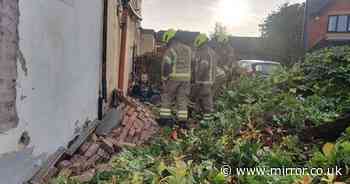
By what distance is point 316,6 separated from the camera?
29.2 metres

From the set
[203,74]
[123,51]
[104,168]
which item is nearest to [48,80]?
[104,168]

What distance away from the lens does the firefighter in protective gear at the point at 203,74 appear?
22.3ft

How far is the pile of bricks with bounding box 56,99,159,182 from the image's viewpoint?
3752 mm

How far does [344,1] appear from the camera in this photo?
28.7m

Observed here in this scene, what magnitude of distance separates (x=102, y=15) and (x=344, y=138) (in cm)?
383

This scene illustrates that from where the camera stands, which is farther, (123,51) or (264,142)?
(123,51)

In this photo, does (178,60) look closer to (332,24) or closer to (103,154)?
(103,154)

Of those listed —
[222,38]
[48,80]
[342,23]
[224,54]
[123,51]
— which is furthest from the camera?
[342,23]

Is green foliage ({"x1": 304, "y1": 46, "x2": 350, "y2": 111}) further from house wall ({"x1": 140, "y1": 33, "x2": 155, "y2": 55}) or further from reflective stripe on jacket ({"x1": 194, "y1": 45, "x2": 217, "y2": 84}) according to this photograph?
house wall ({"x1": 140, "y1": 33, "x2": 155, "y2": 55})

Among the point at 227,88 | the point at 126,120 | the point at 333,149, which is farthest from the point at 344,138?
the point at 227,88

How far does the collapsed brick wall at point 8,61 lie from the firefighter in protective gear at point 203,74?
181 inches

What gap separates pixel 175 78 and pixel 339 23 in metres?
26.3

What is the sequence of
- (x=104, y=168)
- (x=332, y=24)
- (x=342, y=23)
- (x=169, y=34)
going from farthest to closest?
(x=332, y=24)
(x=342, y=23)
(x=169, y=34)
(x=104, y=168)

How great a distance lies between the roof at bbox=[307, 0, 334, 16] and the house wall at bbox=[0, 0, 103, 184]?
27.9 metres
